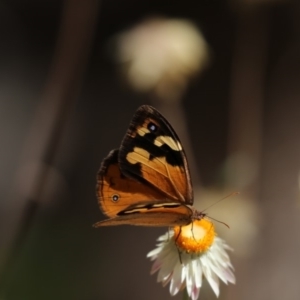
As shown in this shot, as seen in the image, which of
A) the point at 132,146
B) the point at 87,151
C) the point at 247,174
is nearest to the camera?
the point at 132,146

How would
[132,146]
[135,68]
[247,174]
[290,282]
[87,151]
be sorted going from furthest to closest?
[87,151], [290,282], [247,174], [135,68], [132,146]

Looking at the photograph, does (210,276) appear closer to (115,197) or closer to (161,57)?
(115,197)

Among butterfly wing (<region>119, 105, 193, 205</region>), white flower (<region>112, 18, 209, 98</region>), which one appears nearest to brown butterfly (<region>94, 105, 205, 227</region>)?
butterfly wing (<region>119, 105, 193, 205</region>)

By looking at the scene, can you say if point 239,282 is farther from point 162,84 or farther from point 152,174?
point 152,174

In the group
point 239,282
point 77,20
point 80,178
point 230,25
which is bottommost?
point 239,282

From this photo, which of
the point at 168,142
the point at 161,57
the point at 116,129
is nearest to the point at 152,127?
the point at 168,142

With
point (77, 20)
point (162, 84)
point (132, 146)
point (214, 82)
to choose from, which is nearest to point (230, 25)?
point (214, 82)
